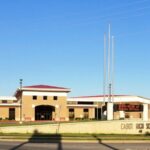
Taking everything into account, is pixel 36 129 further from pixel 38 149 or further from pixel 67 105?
pixel 67 105

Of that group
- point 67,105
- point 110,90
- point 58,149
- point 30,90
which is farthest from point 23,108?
point 58,149

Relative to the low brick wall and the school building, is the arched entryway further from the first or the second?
the low brick wall

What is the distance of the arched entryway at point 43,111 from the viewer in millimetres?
94375

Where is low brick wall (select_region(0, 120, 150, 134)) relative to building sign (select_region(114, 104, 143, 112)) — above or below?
below

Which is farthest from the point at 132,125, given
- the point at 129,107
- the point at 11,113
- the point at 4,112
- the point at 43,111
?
the point at 4,112

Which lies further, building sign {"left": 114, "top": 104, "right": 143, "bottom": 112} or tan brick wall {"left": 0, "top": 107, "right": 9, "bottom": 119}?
tan brick wall {"left": 0, "top": 107, "right": 9, "bottom": 119}

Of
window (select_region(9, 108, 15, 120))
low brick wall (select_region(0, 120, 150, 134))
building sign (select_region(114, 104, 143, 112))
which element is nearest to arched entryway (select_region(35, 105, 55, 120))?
window (select_region(9, 108, 15, 120))

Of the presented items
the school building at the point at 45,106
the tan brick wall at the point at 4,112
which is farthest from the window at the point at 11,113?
the tan brick wall at the point at 4,112

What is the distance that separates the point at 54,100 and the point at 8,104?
10057 millimetres

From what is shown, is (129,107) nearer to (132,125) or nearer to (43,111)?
(132,125)

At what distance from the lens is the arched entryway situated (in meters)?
94.4

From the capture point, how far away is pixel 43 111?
9500 centimetres

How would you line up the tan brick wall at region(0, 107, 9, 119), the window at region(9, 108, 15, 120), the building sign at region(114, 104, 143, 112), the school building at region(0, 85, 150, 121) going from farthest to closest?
the tan brick wall at region(0, 107, 9, 119) → the window at region(9, 108, 15, 120) → the school building at region(0, 85, 150, 121) → the building sign at region(114, 104, 143, 112)

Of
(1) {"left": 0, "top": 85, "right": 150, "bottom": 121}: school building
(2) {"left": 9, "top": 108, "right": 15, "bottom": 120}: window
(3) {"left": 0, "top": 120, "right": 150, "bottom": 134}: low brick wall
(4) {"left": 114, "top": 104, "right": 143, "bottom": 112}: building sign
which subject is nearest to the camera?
(3) {"left": 0, "top": 120, "right": 150, "bottom": 134}: low brick wall
